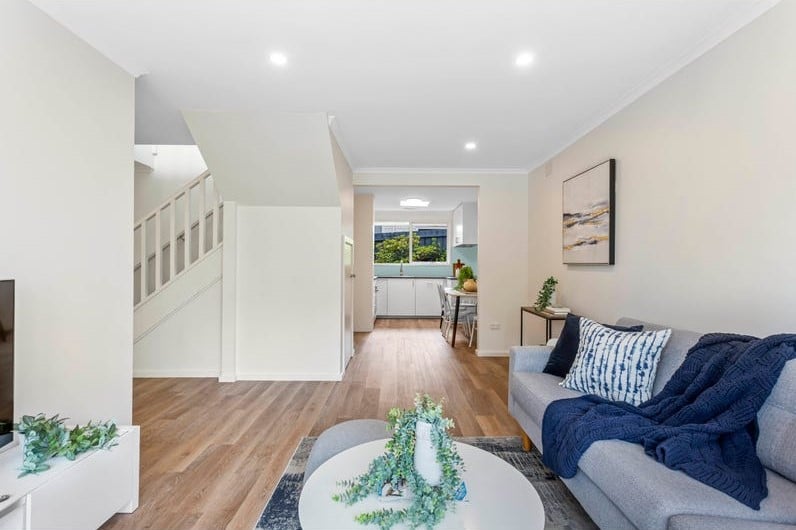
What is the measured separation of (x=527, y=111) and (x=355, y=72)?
1.42 meters

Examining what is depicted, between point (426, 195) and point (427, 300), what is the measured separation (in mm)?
2587

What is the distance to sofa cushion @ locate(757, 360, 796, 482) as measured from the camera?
53.6 inches

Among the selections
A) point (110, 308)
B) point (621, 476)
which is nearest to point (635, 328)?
point (621, 476)

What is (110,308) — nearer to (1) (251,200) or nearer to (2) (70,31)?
(2) (70,31)

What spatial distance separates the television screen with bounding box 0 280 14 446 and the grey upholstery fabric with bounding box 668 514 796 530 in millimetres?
2249

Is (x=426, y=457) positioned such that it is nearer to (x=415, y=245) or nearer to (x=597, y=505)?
(x=597, y=505)

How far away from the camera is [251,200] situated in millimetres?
3916

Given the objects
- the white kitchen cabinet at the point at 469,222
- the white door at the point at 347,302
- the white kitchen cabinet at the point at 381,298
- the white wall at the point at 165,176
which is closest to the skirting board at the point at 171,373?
the white door at the point at 347,302

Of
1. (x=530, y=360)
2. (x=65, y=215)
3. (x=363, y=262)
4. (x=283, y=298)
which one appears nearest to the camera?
(x=65, y=215)

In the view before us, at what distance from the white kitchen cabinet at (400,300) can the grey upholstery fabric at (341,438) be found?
21.5ft

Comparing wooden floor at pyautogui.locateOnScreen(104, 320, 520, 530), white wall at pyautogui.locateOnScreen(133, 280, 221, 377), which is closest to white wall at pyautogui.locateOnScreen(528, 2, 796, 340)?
wooden floor at pyautogui.locateOnScreen(104, 320, 520, 530)

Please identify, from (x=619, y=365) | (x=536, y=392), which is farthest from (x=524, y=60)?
(x=536, y=392)

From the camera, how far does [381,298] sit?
845 cm

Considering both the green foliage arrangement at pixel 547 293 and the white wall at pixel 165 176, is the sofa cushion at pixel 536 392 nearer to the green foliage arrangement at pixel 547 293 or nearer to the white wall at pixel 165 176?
the green foliage arrangement at pixel 547 293
